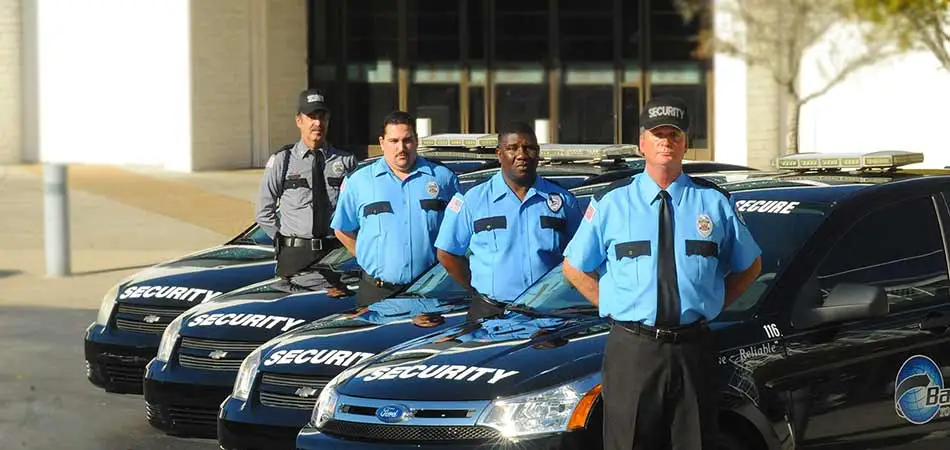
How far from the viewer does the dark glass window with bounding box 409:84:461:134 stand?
3797cm

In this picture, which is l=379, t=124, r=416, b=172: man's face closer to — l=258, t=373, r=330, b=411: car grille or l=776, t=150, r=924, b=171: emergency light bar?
l=258, t=373, r=330, b=411: car grille

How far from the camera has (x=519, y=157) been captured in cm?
761

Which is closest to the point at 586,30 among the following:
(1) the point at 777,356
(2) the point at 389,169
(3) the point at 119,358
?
(3) the point at 119,358

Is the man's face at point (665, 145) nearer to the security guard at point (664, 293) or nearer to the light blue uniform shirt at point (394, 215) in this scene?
the security guard at point (664, 293)

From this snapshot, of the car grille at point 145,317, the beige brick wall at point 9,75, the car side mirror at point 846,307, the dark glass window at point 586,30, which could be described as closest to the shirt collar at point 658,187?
the car side mirror at point 846,307

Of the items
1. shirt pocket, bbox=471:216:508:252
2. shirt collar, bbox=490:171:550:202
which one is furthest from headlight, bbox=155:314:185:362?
shirt collar, bbox=490:171:550:202

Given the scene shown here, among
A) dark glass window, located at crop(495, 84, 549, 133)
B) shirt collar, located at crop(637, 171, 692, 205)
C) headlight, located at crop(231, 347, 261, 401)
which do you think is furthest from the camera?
dark glass window, located at crop(495, 84, 549, 133)

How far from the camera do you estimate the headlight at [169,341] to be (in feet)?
27.7

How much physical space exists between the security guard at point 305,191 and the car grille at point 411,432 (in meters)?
3.89

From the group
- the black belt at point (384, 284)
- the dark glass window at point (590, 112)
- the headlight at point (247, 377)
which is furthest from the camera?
the dark glass window at point (590, 112)

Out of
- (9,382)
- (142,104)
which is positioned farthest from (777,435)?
(142,104)

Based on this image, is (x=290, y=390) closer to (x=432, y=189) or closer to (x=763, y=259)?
(x=432, y=189)

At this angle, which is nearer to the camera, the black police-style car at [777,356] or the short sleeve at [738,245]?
the short sleeve at [738,245]

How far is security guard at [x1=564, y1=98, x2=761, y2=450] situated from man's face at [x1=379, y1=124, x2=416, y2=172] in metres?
3.21
